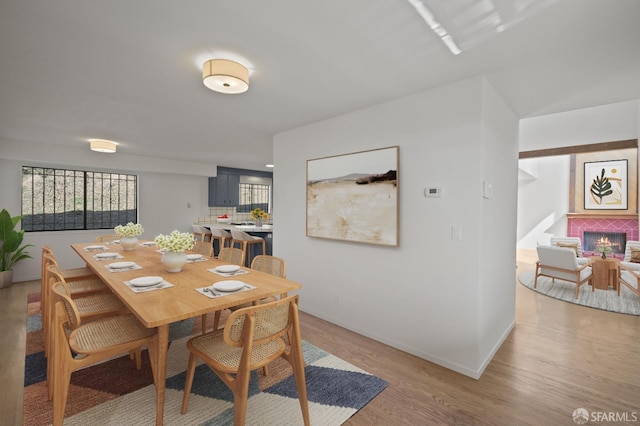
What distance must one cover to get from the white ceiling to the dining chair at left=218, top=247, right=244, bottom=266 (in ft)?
4.80

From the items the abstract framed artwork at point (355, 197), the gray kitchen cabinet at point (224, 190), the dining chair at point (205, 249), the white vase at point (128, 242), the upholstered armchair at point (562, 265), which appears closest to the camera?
the abstract framed artwork at point (355, 197)

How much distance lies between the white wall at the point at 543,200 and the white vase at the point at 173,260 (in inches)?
341

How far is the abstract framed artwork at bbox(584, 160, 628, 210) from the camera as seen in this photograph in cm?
731

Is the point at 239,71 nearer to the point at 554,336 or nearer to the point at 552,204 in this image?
the point at 554,336

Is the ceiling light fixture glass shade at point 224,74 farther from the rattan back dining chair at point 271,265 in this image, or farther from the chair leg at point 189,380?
the chair leg at point 189,380

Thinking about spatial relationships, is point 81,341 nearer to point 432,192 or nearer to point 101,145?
point 432,192

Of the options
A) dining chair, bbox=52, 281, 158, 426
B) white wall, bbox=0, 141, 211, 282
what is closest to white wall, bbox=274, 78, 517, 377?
dining chair, bbox=52, 281, 158, 426

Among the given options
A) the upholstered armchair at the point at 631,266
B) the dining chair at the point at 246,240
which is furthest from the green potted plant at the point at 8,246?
the upholstered armchair at the point at 631,266

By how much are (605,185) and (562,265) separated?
4809 mm

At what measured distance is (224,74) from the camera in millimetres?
1920

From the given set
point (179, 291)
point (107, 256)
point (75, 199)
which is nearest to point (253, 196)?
point (75, 199)

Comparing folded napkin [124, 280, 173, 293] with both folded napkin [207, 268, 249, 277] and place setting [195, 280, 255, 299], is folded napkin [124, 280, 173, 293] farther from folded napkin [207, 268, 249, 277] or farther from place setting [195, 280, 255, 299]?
folded napkin [207, 268, 249, 277]

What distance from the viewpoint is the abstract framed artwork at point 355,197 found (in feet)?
8.89

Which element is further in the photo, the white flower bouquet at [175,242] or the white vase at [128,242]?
the white vase at [128,242]
